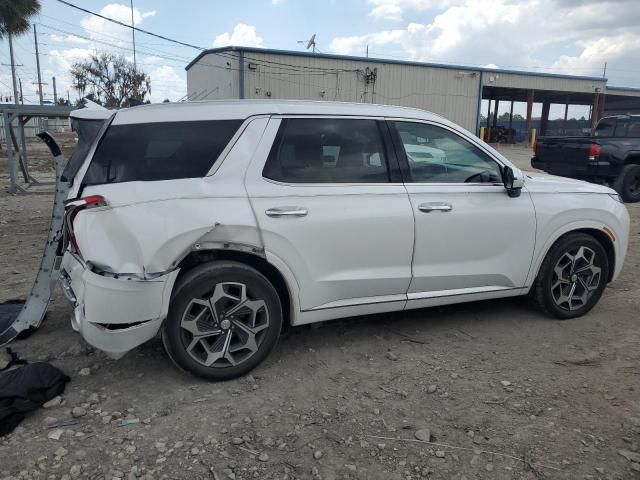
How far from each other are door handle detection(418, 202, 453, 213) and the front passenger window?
195mm

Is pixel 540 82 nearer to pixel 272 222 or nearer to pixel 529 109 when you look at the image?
pixel 529 109

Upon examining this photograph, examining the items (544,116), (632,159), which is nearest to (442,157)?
(632,159)

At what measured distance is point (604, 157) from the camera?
10789mm

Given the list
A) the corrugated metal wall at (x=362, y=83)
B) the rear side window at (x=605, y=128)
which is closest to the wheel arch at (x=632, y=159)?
the rear side window at (x=605, y=128)

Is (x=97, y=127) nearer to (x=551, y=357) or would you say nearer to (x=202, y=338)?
(x=202, y=338)

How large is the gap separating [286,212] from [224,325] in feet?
2.70

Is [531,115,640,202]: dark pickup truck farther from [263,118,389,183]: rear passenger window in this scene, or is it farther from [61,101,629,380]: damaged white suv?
[263,118,389,183]: rear passenger window

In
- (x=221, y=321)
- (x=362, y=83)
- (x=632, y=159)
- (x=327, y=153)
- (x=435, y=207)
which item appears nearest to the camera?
(x=221, y=321)

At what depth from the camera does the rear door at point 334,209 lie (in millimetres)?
3485

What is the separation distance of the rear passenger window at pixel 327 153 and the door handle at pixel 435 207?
0.33 m

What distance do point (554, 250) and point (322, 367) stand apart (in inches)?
86.5

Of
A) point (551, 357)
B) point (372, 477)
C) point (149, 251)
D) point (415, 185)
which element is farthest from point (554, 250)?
point (149, 251)

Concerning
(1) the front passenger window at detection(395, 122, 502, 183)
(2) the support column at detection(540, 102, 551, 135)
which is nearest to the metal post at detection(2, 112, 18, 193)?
(1) the front passenger window at detection(395, 122, 502, 183)

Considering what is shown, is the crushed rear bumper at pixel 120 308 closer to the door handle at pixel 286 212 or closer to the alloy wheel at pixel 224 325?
the alloy wheel at pixel 224 325
